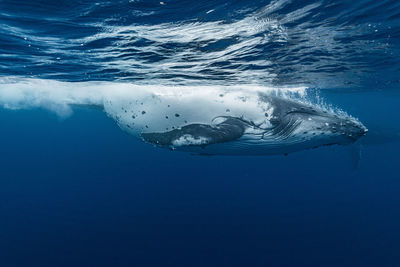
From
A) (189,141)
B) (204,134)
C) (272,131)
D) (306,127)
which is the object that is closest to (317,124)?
(306,127)

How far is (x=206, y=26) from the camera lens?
7449 mm

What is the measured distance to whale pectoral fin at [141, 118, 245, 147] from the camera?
508 cm

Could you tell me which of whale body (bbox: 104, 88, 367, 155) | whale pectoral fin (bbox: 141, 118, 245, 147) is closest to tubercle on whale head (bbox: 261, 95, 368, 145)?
whale body (bbox: 104, 88, 367, 155)

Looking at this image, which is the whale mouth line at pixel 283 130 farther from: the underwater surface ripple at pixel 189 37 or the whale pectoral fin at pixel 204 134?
the underwater surface ripple at pixel 189 37

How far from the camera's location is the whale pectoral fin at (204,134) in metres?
5.08

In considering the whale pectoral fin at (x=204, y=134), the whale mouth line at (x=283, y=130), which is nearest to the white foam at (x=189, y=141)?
the whale pectoral fin at (x=204, y=134)

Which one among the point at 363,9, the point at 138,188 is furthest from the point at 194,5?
the point at 138,188

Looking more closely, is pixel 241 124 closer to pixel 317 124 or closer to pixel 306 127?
pixel 306 127

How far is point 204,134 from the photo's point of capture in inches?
206

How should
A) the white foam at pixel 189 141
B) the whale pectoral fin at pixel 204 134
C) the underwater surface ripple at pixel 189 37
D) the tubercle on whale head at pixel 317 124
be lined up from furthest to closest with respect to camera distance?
the underwater surface ripple at pixel 189 37 < the white foam at pixel 189 141 < the whale pectoral fin at pixel 204 134 < the tubercle on whale head at pixel 317 124

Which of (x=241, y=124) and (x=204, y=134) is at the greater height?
(x=241, y=124)

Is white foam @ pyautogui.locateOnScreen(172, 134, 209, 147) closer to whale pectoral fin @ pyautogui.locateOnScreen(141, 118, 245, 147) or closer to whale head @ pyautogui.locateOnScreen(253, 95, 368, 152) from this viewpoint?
whale pectoral fin @ pyautogui.locateOnScreen(141, 118, 245, 147)

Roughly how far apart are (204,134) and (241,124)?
74 cm

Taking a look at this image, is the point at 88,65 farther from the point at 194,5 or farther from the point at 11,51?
the point at 194,5
